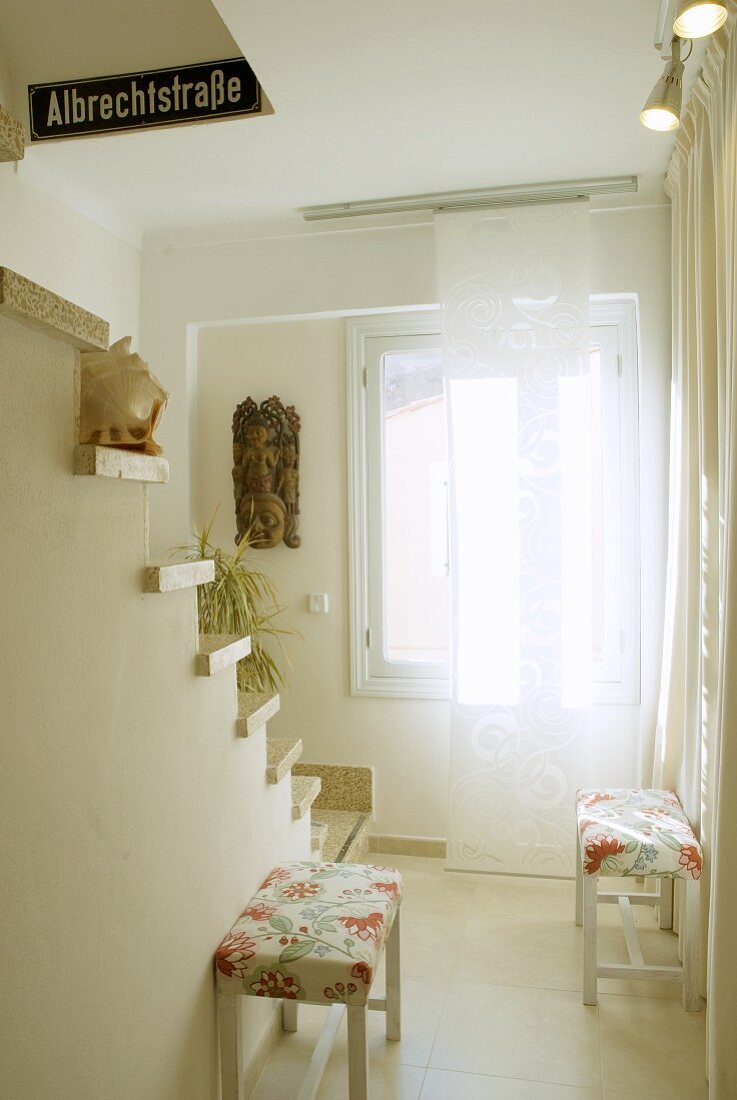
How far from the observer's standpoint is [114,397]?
1.50 m

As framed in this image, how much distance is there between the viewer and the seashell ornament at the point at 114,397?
1491 millimetres

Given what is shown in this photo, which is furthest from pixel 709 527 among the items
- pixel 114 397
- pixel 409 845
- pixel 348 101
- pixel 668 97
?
pixel 409 845

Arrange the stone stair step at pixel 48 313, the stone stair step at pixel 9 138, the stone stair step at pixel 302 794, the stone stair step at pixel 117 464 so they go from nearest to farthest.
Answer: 1. the stone stair step at pixel 9 138
2. the stone stair step at pixel 48 313
3. the stone stair step at pixel 117 464
4. the stone stair step at pixel 302 794

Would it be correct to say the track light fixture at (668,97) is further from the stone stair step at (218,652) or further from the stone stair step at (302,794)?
the stone stair step at (302,794)

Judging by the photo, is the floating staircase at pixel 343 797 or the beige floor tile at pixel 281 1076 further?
the floating staircase at pixel 343 797

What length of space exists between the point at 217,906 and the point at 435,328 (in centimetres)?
255

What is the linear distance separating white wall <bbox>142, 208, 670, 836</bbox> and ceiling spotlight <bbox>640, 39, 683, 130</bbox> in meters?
1.54

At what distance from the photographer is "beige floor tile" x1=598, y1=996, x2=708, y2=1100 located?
7.33 feet

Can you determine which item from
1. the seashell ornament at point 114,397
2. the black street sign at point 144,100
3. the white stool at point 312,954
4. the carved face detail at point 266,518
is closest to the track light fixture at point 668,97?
the black street sign at point 144,100

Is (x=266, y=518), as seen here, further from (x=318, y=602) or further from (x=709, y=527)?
(x=709, y=527)

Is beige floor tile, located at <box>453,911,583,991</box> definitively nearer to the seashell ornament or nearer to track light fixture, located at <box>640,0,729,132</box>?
the seashell ornament

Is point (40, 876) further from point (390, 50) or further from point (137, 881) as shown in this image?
point (390, 50)

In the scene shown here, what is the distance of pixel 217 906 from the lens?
2014mm

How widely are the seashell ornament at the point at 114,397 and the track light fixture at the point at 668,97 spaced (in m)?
1.38
